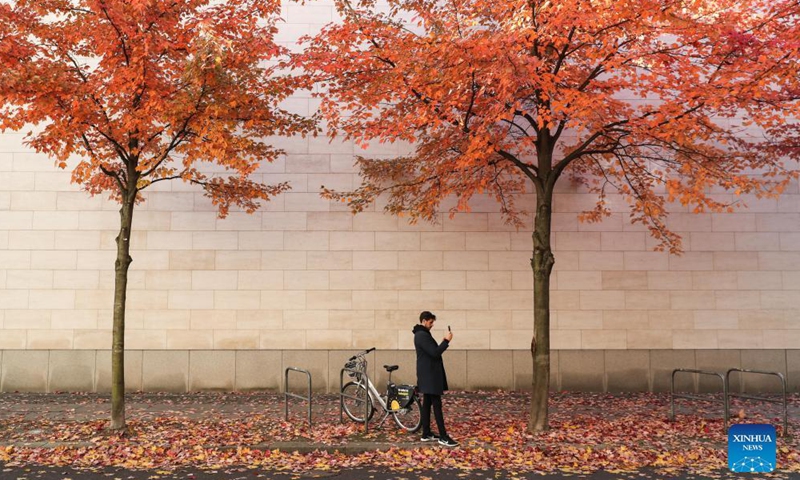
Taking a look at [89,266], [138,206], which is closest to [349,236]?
[138,206]

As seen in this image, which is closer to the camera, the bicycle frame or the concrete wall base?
the bicycle frame

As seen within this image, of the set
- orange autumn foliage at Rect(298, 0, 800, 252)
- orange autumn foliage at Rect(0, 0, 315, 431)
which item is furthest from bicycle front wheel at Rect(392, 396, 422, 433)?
orange autumn foliage at Rect(0, 0, 315, 431)

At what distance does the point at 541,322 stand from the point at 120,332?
20.8 feet

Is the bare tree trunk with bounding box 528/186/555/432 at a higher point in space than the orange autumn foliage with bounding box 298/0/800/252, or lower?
lower

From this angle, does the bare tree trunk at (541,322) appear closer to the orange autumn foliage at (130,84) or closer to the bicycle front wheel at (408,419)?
the bicycle front wheel at (408,419)

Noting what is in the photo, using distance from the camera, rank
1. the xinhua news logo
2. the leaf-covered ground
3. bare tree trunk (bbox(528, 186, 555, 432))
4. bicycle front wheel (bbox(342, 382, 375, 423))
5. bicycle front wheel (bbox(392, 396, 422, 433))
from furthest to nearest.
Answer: bicycle front wheel (bbox(342, 382, 375, 423)) < bare tree trunk (bbox(528, 186, 555, 432)) < bicycle front wheel (bbox(392, 396, 422, 433)) < the leaf-covered ground < the xinhua news logo

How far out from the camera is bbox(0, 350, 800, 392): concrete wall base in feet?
44.7

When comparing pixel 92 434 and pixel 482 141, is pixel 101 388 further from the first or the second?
pixel 482 141

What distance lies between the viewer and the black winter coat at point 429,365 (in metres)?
9.00

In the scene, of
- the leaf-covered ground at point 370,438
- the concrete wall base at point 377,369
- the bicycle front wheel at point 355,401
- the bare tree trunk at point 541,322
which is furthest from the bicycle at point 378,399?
the concrete wall base at point 377,369

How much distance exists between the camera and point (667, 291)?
14.1 m

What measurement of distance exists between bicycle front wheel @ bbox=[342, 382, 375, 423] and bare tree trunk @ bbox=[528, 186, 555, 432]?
249 centimetres

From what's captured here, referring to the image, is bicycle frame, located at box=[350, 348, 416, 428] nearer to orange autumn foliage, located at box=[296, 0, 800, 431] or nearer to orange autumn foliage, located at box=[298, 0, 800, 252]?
orange autumn foliage, located at box=[296, 0, 800, 431]

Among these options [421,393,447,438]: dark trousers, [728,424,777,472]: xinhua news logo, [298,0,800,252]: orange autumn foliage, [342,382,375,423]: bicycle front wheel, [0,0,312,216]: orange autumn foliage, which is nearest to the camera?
[728,424,777,472]: xinhua news logo
